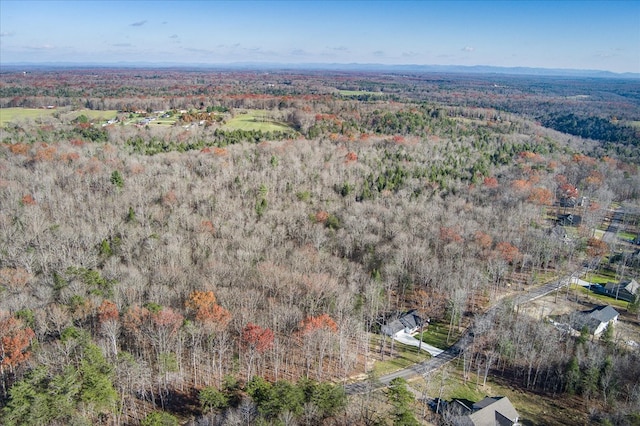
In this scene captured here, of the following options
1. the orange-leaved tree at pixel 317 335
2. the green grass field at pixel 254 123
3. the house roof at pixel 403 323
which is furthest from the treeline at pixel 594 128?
the orange-leaved tree at pixel 317 335

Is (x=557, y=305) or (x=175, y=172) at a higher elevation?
(x=175, y=172)

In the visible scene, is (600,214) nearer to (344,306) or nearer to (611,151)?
(611,151)

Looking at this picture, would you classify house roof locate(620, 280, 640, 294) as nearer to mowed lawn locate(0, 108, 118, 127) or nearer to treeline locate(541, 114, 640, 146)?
treeline locate(541, 114, 640, 146)

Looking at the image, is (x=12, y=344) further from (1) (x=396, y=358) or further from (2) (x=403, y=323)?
(2) (x=403, y=323)

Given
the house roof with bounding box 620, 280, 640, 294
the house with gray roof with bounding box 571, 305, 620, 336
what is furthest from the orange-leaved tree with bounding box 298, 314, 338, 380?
the house roof with bounding box 620, 280, 640, 294

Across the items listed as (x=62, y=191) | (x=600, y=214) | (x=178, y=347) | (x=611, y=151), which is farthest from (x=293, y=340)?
(x=611, y=151)

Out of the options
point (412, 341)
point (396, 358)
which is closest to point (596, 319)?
point (412, 341)
